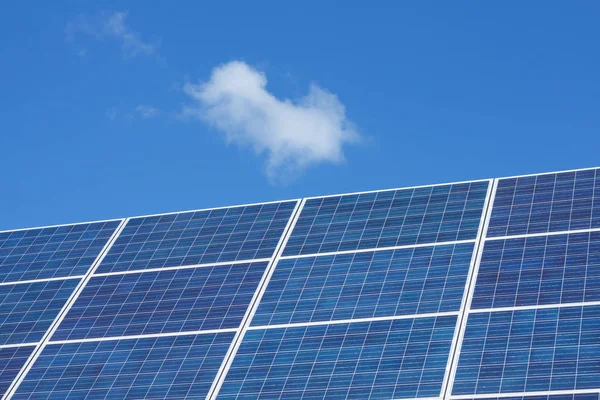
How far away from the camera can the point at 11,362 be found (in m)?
30.6

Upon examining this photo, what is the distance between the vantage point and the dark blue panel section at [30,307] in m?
32.1

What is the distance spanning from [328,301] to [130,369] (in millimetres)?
5440

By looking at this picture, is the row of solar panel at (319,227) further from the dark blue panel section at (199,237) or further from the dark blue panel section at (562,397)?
the dark blue panel section at (562,397)

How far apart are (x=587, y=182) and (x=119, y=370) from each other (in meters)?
14.4

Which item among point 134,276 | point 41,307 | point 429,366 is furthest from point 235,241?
point 429,366

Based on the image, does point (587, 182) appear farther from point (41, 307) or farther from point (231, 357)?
point (41, 307)

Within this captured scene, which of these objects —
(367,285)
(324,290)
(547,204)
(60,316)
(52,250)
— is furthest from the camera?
(52,250)

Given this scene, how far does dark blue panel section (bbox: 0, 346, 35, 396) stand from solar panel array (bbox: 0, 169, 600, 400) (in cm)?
5

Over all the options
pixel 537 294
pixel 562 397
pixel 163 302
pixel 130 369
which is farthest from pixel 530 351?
pixel 163 302

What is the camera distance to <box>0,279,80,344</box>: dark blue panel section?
105 feet

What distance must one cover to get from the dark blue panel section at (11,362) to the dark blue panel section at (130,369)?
1.49 ft

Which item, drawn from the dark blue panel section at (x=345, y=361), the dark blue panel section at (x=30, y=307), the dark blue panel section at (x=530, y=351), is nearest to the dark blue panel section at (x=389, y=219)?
the dark blue panel section at (x=345, y=361)

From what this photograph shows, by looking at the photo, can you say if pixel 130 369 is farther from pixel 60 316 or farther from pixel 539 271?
pixel 539 271

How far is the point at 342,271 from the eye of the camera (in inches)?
1237
